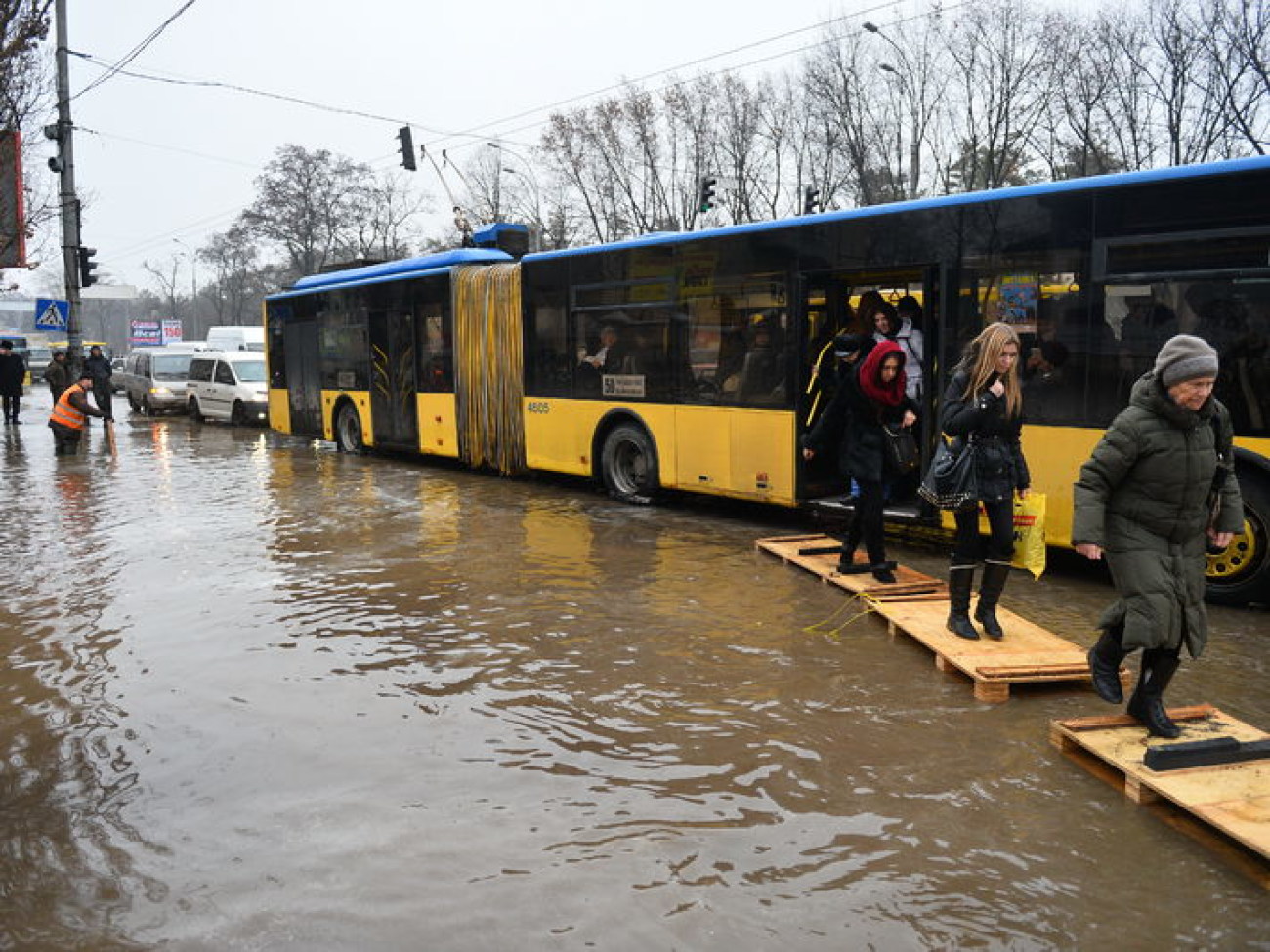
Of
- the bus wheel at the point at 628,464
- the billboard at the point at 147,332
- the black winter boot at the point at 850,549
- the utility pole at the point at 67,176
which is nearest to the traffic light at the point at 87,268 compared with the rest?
the utility pole at the point at 67,176

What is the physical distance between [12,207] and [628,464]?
20.7 m

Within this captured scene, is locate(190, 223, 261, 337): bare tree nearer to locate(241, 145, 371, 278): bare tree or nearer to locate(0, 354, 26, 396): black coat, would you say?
locate(241, 145, 371, 278): bare tree

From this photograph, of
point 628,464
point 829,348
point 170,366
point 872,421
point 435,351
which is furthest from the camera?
point 170,366

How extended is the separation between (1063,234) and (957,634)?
11.1 ft

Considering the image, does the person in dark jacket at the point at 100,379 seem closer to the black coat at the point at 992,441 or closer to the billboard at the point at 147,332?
the black coat at the point at 992,441

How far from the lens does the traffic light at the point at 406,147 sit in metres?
23.0

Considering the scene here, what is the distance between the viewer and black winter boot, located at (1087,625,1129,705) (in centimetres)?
470

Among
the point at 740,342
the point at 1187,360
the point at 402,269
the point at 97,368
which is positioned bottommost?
the point at 1187,360

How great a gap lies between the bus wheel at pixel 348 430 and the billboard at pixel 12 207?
8.58 metres

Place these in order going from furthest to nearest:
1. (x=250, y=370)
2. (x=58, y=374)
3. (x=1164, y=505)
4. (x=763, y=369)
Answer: (x=250, y=370)
(x=58, y=374)
(x=763, y=369)
(x=1164, y=505)

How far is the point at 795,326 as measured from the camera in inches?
389

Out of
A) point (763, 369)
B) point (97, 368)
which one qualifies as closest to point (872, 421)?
point (763, 369)

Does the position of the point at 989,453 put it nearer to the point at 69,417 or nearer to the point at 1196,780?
the point at 1196,780

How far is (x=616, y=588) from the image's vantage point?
788 cm
